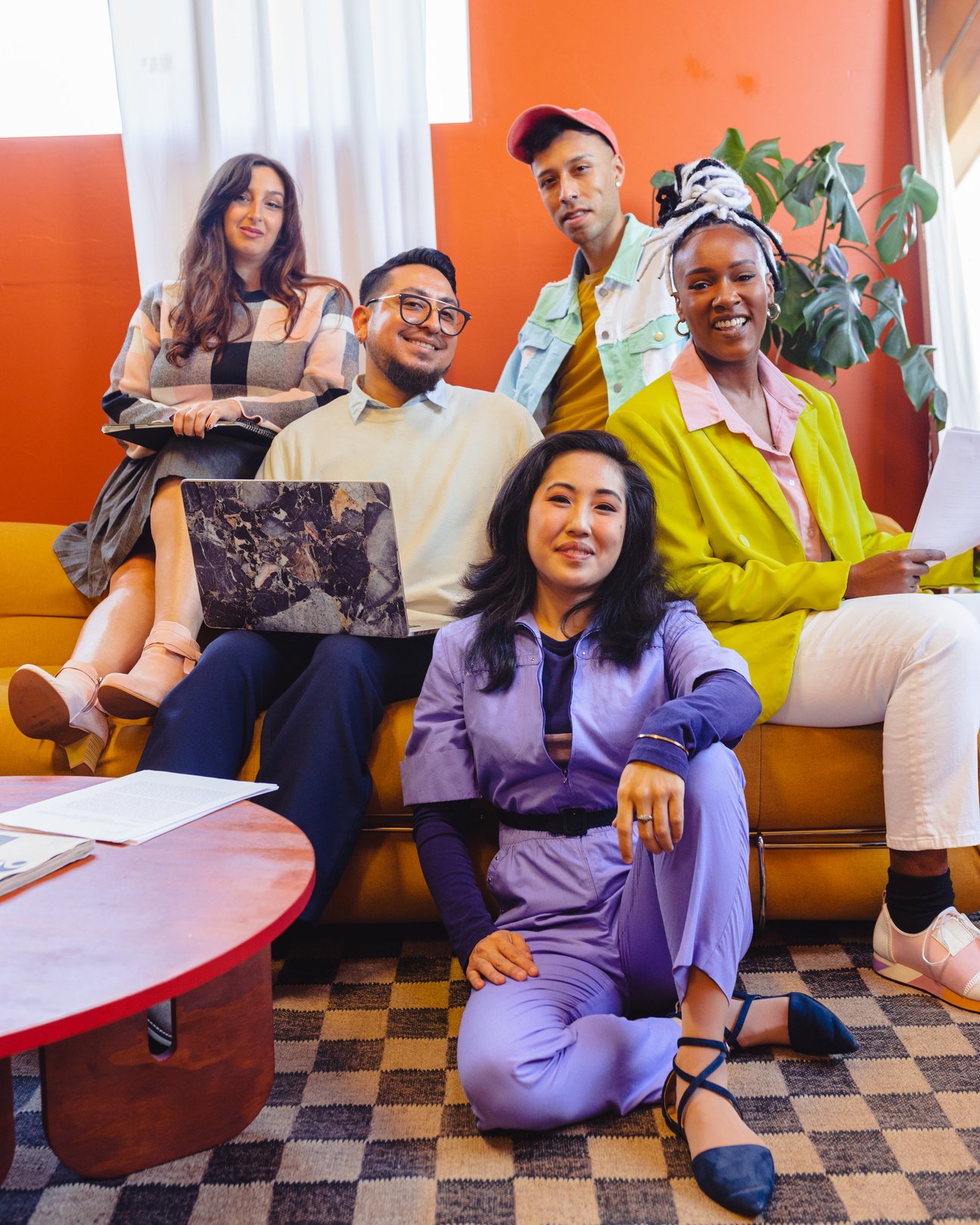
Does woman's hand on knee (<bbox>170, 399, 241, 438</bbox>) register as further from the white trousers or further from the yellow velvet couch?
the white trousers

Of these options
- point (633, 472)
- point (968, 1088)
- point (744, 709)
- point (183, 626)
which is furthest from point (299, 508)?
point (968, 1088)

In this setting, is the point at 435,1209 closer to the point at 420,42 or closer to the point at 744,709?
the point at 744,709

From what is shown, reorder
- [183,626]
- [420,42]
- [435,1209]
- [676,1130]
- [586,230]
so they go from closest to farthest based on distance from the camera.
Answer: [435,1209], [676,1130], [183,626], [586,230], [420,42]

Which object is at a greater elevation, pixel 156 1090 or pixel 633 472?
pixel 633 472

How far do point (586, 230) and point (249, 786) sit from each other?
5.60 ft

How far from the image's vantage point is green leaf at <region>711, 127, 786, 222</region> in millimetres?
2562

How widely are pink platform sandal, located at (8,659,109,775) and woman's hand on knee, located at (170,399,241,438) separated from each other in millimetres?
573

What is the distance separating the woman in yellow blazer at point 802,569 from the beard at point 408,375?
1.20 feet

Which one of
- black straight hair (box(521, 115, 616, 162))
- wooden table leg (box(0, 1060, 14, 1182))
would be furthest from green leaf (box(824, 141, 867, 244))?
wooden table leg (box(0, 1060, 14, 1182))

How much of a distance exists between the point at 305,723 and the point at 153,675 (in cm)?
33

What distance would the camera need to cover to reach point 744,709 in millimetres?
1262

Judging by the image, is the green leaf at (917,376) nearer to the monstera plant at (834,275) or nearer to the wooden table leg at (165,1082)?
the monstera plant at (834,275)

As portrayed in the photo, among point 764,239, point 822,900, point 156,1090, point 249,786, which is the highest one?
point 764,239

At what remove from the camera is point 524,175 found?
2924mm
